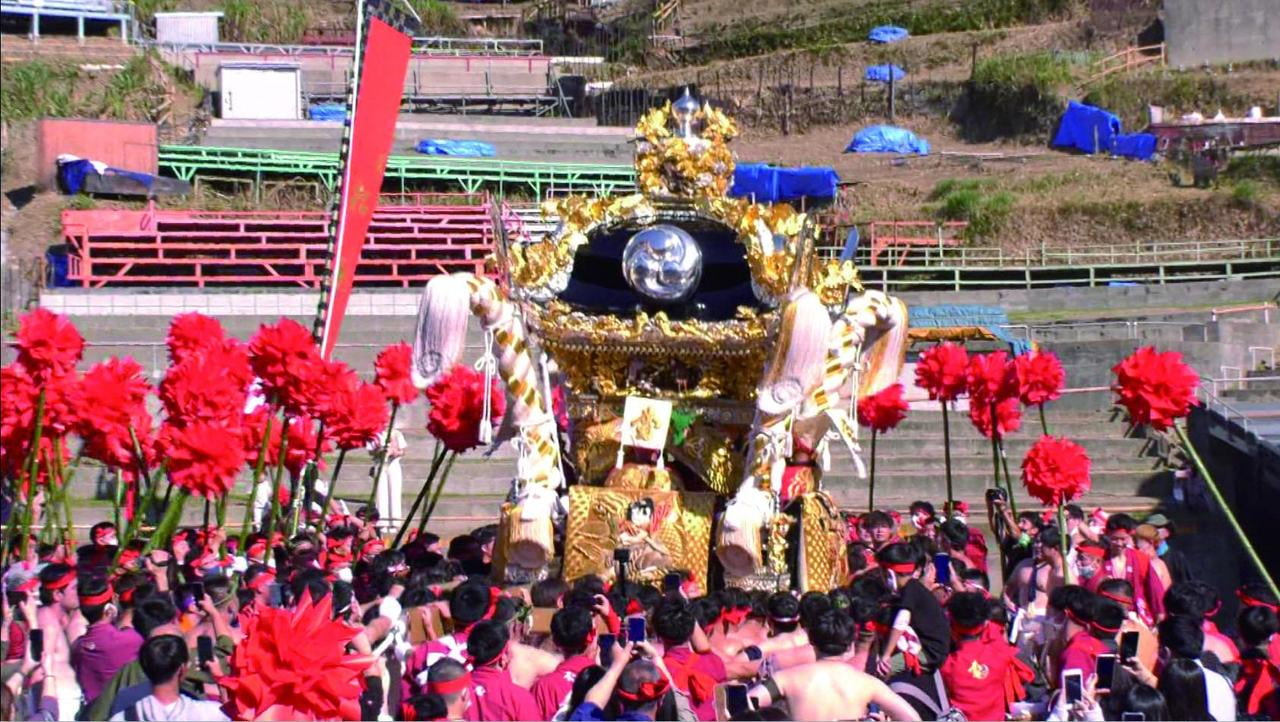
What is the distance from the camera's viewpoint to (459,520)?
65.3 ft

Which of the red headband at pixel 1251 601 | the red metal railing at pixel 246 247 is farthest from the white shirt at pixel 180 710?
the red metal railing at pixel 246 247

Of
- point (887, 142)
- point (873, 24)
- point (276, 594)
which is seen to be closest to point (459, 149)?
point (887, 142)

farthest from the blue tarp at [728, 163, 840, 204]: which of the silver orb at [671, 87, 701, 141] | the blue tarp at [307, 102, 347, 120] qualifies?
the silver orb at [671, 87, 701, 141]

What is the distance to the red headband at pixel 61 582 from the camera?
10.3 metres

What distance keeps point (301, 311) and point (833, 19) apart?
1135 inches

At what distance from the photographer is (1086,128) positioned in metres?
43.5

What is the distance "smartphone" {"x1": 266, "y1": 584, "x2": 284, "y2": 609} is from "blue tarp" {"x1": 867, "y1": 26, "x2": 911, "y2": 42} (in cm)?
4123

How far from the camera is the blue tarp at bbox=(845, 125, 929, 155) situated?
144ft

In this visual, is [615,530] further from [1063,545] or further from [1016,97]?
[1016,97]

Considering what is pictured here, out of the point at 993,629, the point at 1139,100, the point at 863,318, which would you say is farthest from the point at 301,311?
the point at 1139,100

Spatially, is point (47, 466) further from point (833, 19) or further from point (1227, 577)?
point (833, 19)

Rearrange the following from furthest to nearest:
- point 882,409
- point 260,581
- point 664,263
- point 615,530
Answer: point 882,409 → point 664,263 → point 615,530 → point 260,581

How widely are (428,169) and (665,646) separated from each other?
28869mm

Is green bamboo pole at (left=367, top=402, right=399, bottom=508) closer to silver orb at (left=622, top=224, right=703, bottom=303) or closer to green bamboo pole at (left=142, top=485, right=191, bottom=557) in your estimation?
green bamboo pole at (left=142, top=485, right=191, bottom=557)
